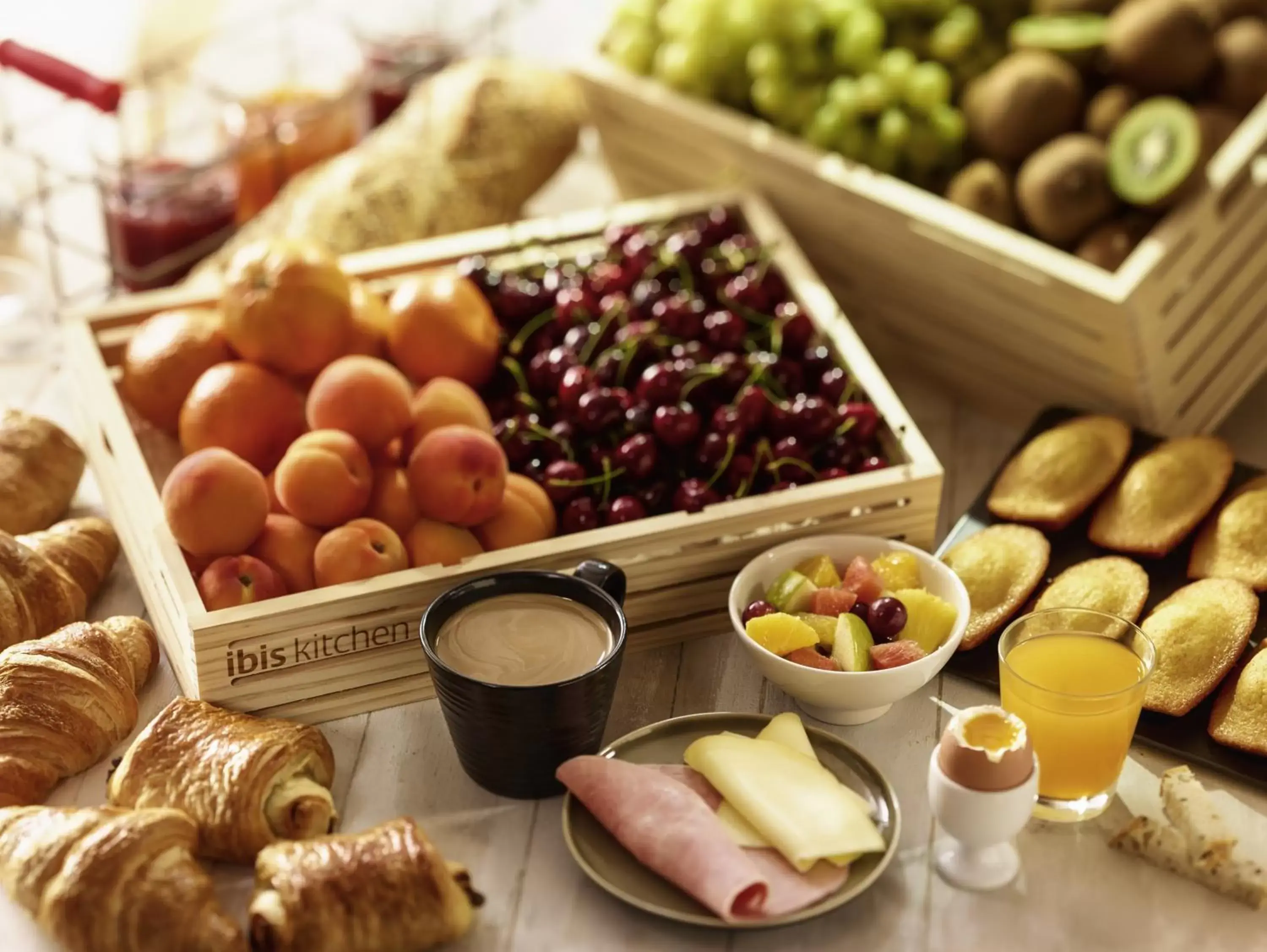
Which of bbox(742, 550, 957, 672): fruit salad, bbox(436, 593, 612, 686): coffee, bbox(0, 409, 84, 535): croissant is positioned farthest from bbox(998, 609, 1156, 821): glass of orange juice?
bbox(0, 409, 84, 535): croissant

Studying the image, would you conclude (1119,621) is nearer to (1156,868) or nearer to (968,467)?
(1156,868)

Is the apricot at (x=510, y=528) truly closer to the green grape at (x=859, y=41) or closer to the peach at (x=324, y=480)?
the peach at (x=324, y=480)

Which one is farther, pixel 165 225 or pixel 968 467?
pixel 165 225

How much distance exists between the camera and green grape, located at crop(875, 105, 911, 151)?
221 centimetres

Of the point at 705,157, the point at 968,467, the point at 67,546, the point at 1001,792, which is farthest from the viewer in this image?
the point at 705,157

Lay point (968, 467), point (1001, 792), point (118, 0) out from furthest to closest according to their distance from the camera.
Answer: point (118, 0) < point (968, 467) < point (1001, 792)

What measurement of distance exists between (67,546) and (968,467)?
114 cm

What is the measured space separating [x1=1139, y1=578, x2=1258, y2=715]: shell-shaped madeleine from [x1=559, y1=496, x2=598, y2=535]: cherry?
0.60m

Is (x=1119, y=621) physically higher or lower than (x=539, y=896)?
higher

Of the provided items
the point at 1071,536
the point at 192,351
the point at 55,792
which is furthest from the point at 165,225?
the point at 1071,536

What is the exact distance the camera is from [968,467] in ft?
7.14

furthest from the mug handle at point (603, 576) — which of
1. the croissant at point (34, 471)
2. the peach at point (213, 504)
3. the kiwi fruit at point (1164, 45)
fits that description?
the kiwi fruit at point (1164, 45)

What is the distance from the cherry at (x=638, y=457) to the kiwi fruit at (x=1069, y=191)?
0.65 m

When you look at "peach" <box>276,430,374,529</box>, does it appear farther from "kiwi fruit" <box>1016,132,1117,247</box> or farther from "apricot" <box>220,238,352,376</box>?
"kiwi fruit" <box>1016,132,1117,247</box>
